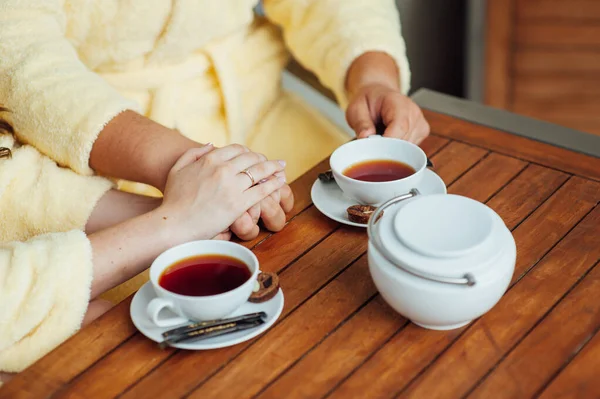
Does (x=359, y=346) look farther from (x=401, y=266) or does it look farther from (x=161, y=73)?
(x=161, y=73)

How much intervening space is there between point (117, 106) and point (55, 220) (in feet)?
0.67

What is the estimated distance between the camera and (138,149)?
1.26m

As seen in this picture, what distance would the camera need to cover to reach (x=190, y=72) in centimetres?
156

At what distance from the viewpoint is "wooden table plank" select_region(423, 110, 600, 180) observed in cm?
132

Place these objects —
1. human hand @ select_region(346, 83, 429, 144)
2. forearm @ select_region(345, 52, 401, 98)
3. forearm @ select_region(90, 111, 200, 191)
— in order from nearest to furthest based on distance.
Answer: forearm @ select_region(90, 111, 200, 191)
human hand @ select_region(346, 83, 429, 144)
forearm @ select_region(345, 52, 401, 98)

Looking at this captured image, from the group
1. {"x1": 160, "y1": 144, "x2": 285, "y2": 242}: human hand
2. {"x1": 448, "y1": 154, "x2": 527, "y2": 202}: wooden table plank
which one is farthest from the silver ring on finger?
{"x1": 448, "y1": 154, "x2": 527, "y2": 202}: wooden table plank

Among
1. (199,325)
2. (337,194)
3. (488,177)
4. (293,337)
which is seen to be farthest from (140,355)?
(488,177)

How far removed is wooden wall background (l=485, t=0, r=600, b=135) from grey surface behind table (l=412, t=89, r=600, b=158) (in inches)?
42.9

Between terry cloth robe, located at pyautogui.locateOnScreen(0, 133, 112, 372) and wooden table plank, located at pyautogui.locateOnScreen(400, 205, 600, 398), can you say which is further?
terry cloth robe, located at pyautogui.locateOnScreen(0, 133, 112, 372)

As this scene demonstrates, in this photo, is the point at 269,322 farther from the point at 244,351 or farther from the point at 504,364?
the point at 504,364

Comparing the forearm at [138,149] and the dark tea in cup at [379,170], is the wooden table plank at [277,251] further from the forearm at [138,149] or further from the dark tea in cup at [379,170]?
the forearm at [138,149]

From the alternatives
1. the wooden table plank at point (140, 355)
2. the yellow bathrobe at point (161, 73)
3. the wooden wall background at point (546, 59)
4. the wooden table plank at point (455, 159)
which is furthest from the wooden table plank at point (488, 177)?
the wooden wall background at point (546, 59)

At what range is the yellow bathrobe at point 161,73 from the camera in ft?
4.19

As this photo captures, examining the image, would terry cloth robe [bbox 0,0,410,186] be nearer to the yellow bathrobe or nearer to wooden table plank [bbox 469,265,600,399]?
the yellow bathrobe
